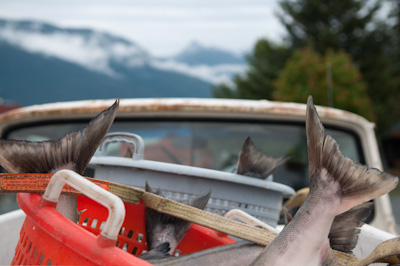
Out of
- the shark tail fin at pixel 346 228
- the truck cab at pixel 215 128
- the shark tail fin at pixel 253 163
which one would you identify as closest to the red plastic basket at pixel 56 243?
the shark tail fin at pixel 346 228

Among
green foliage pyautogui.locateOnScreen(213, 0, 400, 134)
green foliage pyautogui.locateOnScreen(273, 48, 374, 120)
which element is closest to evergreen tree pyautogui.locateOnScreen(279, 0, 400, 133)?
green foliage pyautogui.locateOnScreen(213, 0, 400, 134)

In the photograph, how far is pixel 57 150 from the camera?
0.85 metres

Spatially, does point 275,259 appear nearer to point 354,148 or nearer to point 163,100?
point 163,100

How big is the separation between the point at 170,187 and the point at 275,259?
56 cm

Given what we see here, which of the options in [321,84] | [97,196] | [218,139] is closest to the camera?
[97,196]

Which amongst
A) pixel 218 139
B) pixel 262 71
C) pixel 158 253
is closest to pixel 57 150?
pixel 158 253

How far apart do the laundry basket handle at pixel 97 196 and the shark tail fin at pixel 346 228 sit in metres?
0.48

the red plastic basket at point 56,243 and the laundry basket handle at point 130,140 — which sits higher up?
the laundry basket handle at point 130,140

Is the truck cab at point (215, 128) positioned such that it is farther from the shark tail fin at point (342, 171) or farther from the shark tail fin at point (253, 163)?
the shark tail fin at point (342, 171)

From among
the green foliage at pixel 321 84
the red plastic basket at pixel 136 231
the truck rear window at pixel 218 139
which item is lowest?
the red plastic basket at pixel 136 231

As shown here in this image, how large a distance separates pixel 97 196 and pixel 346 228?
0.53 metres

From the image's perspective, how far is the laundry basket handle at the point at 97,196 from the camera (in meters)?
0.69

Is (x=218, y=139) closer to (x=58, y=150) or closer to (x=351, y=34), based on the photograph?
(x=58, y=150)

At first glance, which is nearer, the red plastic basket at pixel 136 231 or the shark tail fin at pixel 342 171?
the shark tail fin at pixel 342 171
